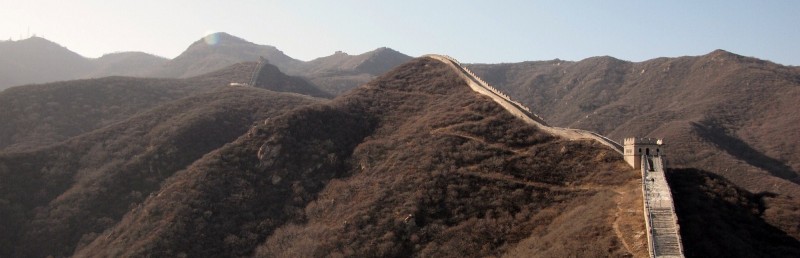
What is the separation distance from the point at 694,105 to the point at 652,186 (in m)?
88.2

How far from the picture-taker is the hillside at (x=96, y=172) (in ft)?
149

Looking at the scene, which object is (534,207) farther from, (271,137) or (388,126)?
(271,137)

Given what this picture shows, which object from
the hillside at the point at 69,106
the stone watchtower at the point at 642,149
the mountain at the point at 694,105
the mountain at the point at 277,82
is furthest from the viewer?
the mountain at the point at 277,82

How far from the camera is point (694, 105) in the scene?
106m

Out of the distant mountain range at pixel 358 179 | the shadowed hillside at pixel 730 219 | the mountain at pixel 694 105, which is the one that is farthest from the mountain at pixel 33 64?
the shadowed hillside at pixel 730 219

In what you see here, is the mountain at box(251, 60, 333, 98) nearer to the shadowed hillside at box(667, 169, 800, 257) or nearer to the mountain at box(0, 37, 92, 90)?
the mountain at box(0, 37, 92, 90)

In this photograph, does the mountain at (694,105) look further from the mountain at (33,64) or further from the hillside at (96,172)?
the mountain at (33,64)

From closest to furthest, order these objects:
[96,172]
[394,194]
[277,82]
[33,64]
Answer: [394,194] < [96,172] < [277,82] < [33,64]

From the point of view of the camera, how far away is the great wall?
23641mm

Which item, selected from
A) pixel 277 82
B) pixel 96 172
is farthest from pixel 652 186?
pixel 277 82

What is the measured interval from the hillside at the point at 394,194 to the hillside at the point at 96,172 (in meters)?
3.95

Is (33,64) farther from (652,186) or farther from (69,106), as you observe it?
(652,186)

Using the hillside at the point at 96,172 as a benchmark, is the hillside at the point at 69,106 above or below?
above

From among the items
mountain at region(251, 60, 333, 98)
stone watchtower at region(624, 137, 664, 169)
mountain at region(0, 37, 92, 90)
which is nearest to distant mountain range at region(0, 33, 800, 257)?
stone watchtower at region(624, 137, 664, 169)
